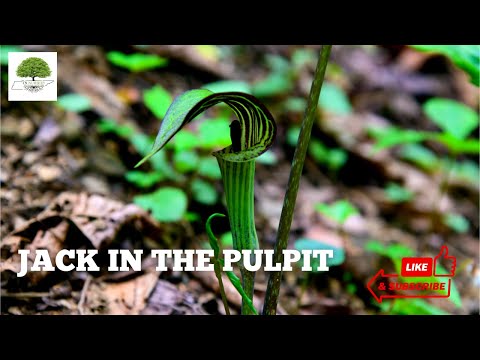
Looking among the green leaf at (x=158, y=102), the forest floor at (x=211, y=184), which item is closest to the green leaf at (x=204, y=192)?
the forest floor at (x=211, y=184)

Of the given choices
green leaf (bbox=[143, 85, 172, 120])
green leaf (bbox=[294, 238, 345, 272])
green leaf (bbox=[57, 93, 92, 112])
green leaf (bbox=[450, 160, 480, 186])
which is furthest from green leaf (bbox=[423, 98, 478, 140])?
green leaf (bbox=[57, 93, 92, 112])

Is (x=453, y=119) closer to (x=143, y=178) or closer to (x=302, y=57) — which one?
(x=143, y=178)

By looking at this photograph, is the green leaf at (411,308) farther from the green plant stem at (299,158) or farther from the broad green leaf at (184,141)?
the broad green leaf at (184,141)

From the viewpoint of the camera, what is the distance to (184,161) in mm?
2211

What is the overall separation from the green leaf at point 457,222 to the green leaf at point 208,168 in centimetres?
166

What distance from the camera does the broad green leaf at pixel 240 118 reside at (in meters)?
0.85

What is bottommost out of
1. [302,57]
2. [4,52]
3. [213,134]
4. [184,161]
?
[184,161]

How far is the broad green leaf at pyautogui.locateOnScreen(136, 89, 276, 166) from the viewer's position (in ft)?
2.78

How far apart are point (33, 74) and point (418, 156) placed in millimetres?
2767

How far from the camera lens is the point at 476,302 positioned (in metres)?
2.33

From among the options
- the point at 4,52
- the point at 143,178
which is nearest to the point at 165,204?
the point at 143,178

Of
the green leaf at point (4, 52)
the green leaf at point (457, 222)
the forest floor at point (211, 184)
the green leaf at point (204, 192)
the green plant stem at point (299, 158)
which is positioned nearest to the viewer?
the green plant stem at point (299, 158)
